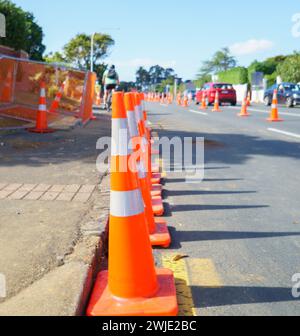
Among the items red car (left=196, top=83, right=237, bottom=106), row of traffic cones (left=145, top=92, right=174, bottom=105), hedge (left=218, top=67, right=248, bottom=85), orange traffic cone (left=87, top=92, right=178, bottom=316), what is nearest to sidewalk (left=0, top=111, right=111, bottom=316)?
orange traffic cone (left=87, top=92, right=178, bottom=316)

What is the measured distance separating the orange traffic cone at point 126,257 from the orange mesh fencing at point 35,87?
8043 mm

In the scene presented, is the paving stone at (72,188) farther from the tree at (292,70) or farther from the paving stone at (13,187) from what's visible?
the tree at (292,70)

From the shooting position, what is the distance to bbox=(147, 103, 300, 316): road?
2.77 metres

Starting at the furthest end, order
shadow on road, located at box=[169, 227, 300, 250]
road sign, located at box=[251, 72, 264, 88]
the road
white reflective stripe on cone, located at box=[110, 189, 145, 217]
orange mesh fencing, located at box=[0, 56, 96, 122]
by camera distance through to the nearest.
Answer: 1. road sign, located at box=[251, 72, 264, 88]
2. orange mesh fencing, located at box=[0, 56, 96, 122]
3. shadow on road, located at box=[169, 227, 300, 250]
4. the road
5. white reflective stripe on cone, located at box=[110, 189, 145, 217]

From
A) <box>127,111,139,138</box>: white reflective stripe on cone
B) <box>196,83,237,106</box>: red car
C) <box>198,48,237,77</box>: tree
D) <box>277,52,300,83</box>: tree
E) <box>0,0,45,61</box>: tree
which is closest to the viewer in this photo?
<box>127,111,139,138</box>: white reflective stripe on cone

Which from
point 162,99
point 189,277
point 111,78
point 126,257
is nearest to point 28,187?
point 189,277

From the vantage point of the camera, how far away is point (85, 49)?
59344 mm

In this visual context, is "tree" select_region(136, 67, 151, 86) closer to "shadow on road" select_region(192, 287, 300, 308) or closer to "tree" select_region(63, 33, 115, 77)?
"tree" select_region(63, 33, 115, 77)

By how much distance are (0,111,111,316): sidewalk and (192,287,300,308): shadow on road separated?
70cm

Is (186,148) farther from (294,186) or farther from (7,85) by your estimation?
(7,85)

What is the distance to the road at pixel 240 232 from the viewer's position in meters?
2.77

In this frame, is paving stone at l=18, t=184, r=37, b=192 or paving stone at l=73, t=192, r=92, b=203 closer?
paving stone at l=73, t=192, r=92, b=203

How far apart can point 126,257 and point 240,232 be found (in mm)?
1632
